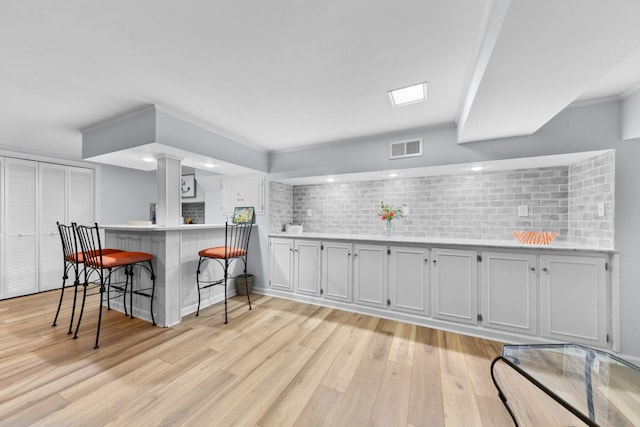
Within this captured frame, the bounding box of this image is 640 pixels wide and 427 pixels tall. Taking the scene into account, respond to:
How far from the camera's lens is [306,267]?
3.42 m

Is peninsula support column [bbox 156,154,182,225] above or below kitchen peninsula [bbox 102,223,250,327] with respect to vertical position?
above

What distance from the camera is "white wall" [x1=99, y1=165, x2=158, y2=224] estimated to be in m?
4.48

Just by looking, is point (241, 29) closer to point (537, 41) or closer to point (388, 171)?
point (537, 41)

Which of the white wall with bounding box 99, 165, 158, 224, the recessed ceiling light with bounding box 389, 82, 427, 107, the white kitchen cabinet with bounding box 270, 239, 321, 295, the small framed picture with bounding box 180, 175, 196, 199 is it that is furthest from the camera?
the small framed picture with bounding box 180, 175, 196, 199

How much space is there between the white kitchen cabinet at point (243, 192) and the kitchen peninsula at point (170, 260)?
783 mm

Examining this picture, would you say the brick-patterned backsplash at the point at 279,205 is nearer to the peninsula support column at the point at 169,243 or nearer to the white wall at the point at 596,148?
the peninsula support column at the point at 169,243

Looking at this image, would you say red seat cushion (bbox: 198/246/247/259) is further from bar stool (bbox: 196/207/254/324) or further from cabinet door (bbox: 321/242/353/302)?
cabinet door (bbox: 321/242/353/302)

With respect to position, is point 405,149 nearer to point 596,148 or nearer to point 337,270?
point 596,148

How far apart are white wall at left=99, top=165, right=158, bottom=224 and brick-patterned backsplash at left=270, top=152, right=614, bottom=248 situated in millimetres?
2856

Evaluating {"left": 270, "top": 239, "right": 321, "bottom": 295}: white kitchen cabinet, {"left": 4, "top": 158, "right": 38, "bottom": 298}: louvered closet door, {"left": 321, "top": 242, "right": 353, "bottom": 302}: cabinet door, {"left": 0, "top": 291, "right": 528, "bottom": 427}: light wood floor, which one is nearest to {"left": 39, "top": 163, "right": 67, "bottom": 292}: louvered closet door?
{"left": 4, "top": 158, "right": 38, "bottom": 298}: louvered closet door

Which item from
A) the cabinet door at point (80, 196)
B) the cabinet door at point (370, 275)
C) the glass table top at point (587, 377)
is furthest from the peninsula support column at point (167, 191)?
the glass table top at point (587, 377)

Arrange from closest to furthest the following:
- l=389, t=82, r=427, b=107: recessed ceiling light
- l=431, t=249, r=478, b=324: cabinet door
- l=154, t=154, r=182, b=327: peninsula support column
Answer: l=389, t=82, r=427, b=107: recessed ceiling light, l=431, t=249, r=478, b=324: cabinet door, l=154, t=154, r=182, b=327: peninsula support column

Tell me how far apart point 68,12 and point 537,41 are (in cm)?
232

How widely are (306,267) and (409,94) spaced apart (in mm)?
2423
